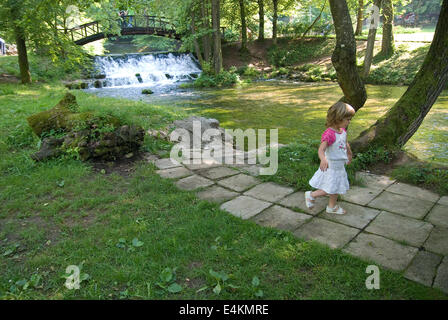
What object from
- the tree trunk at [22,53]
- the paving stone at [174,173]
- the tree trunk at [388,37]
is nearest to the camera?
the paving stone at [174,173]

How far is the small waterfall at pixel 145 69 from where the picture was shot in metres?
18.9

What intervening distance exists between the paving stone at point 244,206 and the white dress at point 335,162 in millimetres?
700

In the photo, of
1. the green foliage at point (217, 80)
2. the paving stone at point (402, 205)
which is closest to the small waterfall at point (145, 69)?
the green foliage at point (217, 80)

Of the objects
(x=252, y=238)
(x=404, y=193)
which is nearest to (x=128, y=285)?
(x=252, y=238)

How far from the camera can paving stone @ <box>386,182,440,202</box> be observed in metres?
3.66

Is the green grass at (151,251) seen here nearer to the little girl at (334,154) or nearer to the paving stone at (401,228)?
the paving stone at (401,228)

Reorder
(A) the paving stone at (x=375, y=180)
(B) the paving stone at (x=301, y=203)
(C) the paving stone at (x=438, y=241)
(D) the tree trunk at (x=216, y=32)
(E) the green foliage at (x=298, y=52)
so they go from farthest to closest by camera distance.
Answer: (E) the green foliage at (x=298, y=52), (D) the tree trunk at (x=216, y=32), (A) the paving stone at (x=375, y=180), (B) the paving stone at (x=301, y=203), (C) the paving stone at (x=438, y=241)

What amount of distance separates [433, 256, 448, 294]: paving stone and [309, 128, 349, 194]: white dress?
1.12 meters

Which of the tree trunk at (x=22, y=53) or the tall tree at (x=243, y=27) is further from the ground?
the tall tree at (x=243, y=27)

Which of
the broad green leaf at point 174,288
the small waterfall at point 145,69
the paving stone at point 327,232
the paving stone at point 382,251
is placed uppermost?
the small waterfall at point 145,69

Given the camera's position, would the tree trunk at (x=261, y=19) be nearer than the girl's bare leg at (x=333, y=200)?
No

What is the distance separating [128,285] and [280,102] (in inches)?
431

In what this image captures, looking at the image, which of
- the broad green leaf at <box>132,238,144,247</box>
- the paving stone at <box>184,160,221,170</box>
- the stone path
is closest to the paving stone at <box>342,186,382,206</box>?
the stone path
